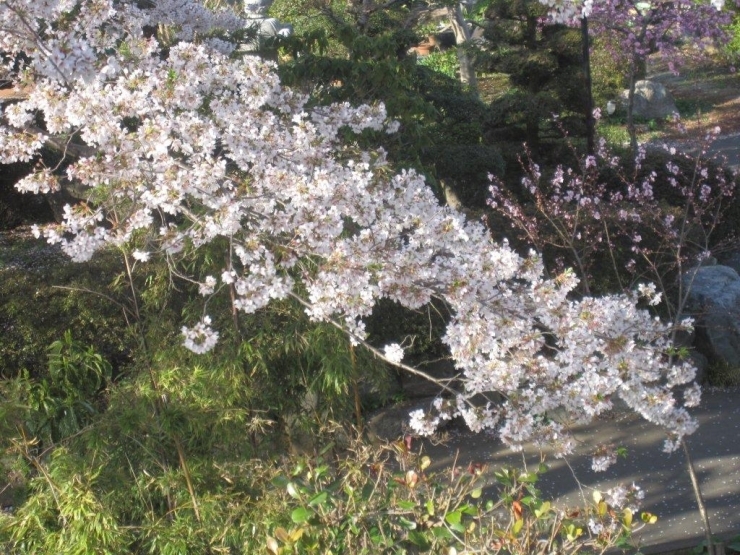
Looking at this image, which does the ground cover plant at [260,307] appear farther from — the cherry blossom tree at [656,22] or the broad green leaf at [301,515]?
the cherry blossom tree at [656,22]

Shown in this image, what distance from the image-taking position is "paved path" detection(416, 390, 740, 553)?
4316 mm

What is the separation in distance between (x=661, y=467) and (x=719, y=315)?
5.98 feet

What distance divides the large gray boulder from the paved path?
425 millimetres

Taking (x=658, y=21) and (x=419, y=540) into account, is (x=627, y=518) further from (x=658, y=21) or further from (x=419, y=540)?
(x=658, y=21)

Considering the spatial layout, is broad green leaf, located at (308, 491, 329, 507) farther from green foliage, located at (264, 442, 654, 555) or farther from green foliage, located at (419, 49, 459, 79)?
green foliage, located at (419, 49, 459, 79)

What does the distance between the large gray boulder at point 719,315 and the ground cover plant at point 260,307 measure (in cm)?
311

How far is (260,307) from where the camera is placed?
328cm

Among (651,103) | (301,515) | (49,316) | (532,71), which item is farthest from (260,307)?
(651,103)

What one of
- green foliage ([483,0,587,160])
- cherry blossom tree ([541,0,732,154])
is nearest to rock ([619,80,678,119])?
cherry blossom tree ([541,0,732,154])

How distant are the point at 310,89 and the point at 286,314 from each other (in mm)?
1998

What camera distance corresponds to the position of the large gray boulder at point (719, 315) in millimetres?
6262

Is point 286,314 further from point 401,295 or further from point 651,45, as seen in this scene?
point 651,45

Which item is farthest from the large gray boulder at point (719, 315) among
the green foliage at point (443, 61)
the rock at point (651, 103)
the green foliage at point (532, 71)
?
the green foliage at point (443, 61)

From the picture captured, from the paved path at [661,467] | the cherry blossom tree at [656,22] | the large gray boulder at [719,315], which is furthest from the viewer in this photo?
the cherry blossom tree at [656,22]
